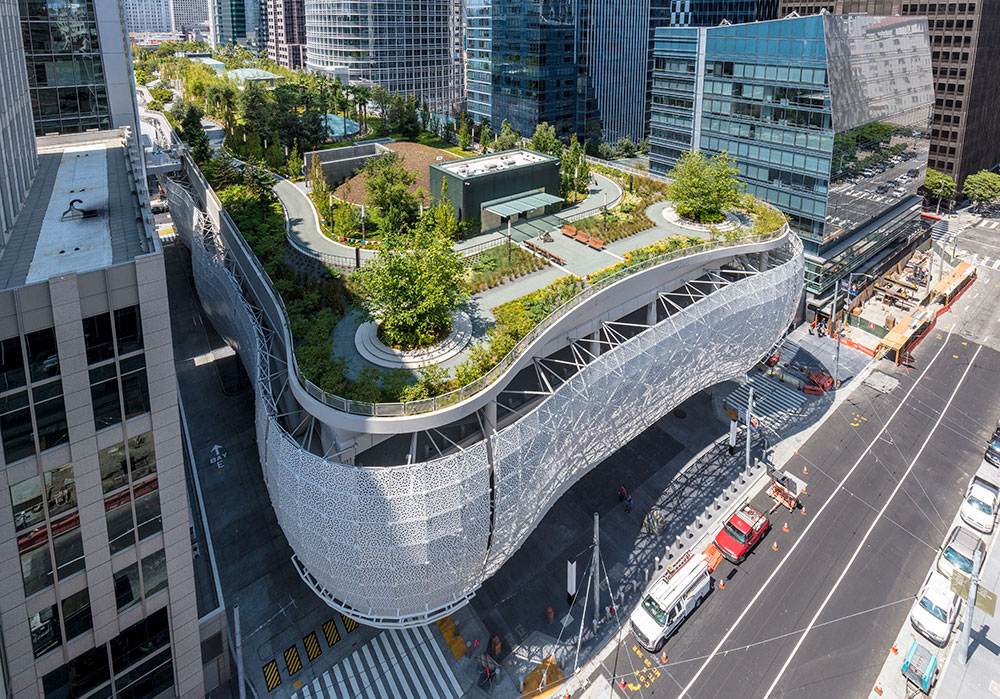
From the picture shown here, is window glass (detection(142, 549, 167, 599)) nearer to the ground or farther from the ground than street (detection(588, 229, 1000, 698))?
farther from the ground

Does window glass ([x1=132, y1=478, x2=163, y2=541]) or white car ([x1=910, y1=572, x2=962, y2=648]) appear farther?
white car ([x1=910, y1=572, x2=962, y2=648])

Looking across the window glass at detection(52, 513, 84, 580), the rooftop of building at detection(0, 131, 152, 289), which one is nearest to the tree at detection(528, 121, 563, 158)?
the rooftop of building at detection(0, 131, 152, 289)

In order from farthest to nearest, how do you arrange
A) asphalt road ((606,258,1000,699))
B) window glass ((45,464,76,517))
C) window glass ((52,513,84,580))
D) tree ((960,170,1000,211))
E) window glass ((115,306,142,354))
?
tree ((960,170,1000,211)) → asphalt road ((606,258,1000,699)) → window glass ((52,513,84,580)) → window glass ((45,464,76,517)) → window glass ((115,306,142,354))

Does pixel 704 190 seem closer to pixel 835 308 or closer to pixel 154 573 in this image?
pixel 835 308

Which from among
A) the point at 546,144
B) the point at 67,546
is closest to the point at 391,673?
the point at 67,546

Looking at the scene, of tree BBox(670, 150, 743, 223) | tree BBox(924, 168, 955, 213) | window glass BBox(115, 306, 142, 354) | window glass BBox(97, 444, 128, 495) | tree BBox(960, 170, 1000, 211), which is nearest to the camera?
window glass BBox(115, 306, 142, 354)

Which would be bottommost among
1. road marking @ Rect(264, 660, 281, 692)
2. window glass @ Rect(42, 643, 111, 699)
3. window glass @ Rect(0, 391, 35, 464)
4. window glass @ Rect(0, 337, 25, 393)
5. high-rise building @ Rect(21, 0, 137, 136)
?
road marking @ Rect(264, 660, 281, 692)

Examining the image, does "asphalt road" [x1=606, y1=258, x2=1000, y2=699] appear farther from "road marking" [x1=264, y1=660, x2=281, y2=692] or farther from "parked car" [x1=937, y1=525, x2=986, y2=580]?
"road marking" [x1=264, y1=660, x2=281, y2=692]
